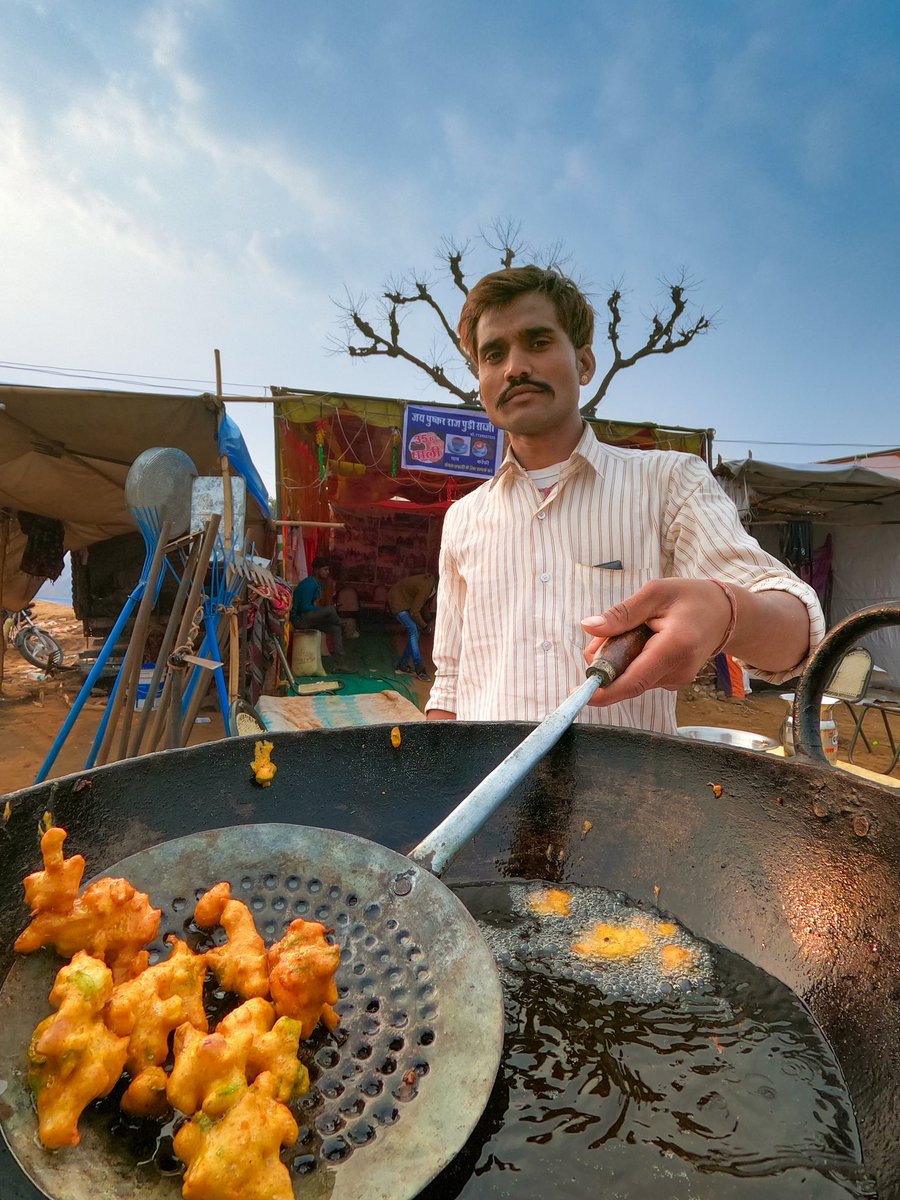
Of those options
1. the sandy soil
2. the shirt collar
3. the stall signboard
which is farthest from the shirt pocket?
the stall signboard

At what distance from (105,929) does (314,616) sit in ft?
32.6

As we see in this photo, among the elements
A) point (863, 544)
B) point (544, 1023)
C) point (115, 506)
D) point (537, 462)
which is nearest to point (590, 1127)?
point (544, 1023)

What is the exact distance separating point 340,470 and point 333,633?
3.05m

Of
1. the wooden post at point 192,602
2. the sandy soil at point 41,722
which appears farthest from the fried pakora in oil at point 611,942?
the sandy soil at point 41,722

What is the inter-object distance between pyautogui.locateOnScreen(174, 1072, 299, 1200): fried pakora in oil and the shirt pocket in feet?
5.53

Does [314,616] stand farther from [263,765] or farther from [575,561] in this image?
[263,765]

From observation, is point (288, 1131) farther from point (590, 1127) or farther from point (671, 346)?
point (671, 346)

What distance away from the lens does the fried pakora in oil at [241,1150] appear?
654mm

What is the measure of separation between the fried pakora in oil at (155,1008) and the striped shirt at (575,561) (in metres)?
1.48

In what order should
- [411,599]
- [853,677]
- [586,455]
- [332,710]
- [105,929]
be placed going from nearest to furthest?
Answer: [105,929] → [853,677] → [586,455] → [332,710] → [411,599]

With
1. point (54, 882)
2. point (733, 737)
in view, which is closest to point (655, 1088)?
point (54, 882)

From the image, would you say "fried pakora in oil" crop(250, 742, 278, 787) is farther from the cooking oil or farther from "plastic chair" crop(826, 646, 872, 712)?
"plastic chair" crop(826, 646, 872, 712)

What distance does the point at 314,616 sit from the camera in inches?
421

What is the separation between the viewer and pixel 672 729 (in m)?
2.28
